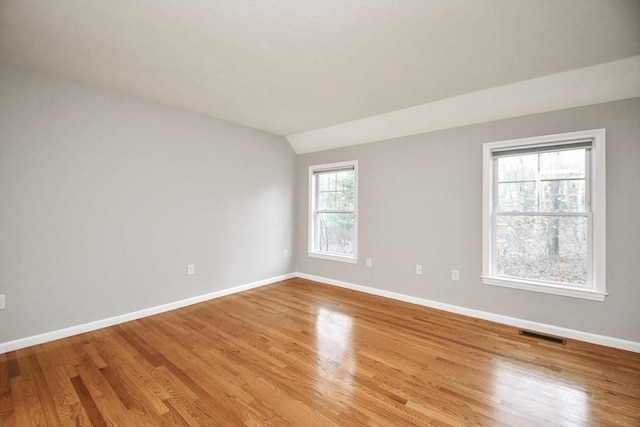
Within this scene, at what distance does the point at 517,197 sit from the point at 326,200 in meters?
2.75

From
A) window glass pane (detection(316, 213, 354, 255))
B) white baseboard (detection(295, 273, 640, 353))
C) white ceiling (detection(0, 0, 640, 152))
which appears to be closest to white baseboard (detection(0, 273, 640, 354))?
white baseboard (detection(295, 273, 640, 353))

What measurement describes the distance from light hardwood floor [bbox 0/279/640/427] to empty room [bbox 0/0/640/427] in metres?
0.02

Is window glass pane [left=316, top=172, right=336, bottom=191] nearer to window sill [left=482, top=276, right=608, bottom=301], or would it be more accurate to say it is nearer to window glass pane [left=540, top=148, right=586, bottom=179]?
window sill [left=482, top=276, right=608, bottom=301]

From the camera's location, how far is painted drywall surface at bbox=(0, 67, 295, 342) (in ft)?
8.04

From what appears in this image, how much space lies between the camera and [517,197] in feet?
10.1

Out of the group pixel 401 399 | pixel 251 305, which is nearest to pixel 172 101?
pixel 251 305

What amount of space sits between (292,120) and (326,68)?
154 cm

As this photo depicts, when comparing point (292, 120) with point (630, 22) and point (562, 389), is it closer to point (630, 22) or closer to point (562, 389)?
point (630, 22)

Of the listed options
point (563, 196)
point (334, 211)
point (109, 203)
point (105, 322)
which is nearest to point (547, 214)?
point (563, 196)

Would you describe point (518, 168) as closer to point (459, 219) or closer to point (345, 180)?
point (459, 219)

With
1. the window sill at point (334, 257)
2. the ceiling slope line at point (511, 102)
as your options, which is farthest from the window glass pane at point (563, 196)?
the window sill at point (334, 257)

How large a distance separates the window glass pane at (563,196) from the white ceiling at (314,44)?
98 cm

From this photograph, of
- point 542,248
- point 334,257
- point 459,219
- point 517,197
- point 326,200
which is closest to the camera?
point 542,248

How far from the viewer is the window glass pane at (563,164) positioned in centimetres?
275
